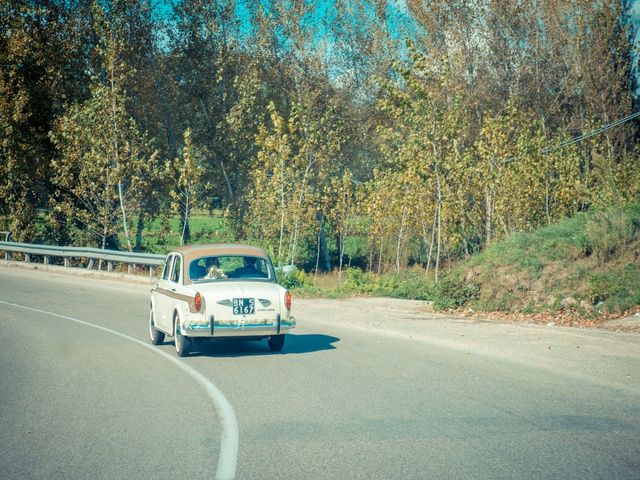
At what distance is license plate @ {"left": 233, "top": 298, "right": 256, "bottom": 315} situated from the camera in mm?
11859

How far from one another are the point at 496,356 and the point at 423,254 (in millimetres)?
32407

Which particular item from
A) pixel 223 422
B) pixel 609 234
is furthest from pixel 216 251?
pixel 609 234

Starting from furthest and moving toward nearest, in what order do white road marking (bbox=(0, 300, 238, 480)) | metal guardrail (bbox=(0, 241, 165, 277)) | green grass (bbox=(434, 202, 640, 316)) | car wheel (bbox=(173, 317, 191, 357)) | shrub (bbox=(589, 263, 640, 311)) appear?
metal guardrail (bbox=(0, 241, 165, 277)) → green grass (bbox=(434, 202, 640, 316)) → shrub (bbox=(589, 263, 640, 311)) → car wheel (bbox=(173, 317, 191, 357)) → white road marking (bbox=(0, 300, 238, 480))

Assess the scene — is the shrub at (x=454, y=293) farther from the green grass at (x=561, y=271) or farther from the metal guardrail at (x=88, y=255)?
the metal guardrail at (x=88, y=255)

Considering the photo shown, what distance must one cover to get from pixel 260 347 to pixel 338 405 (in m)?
5.32

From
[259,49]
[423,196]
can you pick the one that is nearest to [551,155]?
[423,196]

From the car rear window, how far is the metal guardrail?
45.9 ft

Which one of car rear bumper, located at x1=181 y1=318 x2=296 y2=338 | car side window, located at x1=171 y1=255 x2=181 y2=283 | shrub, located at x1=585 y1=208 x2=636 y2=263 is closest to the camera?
car rear bumper, located at x1=181 y1=318 x2=296 y2=338

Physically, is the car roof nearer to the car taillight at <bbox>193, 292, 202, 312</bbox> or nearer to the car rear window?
the car rear window

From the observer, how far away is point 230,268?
511 inches

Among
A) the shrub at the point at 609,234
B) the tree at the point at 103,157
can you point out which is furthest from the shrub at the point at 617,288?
the tree at the point at 103,157

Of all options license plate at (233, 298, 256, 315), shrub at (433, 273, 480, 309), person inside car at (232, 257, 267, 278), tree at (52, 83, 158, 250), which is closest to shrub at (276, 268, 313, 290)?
shrub at (433, 273, 480, 309)

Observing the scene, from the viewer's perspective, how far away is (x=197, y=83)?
139ft

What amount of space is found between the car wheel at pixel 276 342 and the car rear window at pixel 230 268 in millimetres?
974
